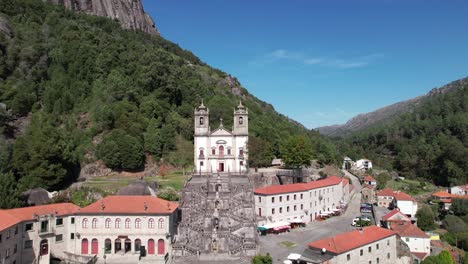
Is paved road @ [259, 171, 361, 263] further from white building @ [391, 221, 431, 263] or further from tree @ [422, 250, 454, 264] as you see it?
tree @ [422, 250, 454, 264]

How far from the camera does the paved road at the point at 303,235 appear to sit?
113 ft

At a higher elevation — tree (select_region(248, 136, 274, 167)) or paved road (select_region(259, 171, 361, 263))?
tree (select_region(248, 136, 274, 167))

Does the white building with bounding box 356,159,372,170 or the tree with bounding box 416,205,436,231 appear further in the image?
the white building with bounding box 356,159,372,170

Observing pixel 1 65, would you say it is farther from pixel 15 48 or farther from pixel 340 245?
pixel 340 245

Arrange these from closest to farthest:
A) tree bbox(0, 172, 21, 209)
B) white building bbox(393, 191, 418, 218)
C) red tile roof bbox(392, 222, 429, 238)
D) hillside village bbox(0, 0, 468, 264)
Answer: hillside village bbox(0, 0, 468, 264), tree bbox(0, 172, 21, 209), red tile roof bbox(392, 222, 429, 238), white building bbox(393, 191, 418, 218)

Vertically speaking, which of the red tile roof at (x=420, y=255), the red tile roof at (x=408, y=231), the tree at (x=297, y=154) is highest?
the tree at (x=297, y=154)

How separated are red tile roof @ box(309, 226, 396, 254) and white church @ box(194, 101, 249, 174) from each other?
21.8m

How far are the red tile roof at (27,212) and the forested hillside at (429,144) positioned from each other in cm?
8646

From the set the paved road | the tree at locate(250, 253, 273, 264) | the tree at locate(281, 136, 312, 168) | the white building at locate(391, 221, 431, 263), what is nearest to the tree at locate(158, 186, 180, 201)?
the paved road

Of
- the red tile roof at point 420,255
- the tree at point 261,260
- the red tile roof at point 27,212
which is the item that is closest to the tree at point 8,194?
the red tile roof at point 27,212

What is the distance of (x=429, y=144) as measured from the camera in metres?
115

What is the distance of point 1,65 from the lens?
222ft

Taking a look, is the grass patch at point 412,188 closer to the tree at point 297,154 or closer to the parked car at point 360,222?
the tree at point 297,154

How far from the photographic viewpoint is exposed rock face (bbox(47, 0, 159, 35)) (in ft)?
356
